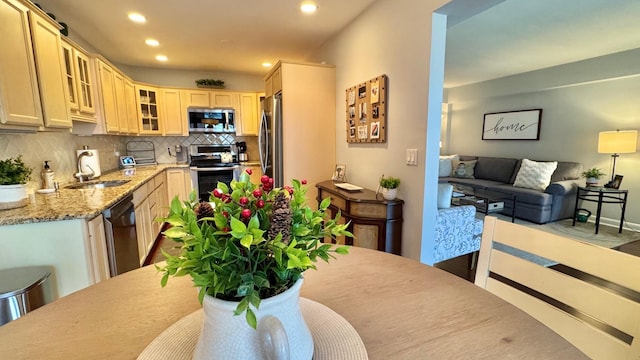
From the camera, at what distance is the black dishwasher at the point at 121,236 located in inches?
73.6

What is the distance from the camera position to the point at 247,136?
5227 mm

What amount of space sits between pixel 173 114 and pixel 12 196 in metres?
3.17

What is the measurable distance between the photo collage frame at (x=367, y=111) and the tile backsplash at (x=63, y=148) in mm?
2680

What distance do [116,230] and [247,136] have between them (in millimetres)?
3455

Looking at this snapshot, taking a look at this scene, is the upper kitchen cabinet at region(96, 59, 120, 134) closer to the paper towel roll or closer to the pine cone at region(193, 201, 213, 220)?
the paper towel roll

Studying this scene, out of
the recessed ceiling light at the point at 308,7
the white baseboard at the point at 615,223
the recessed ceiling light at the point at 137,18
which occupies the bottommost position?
the white baseboard at the point at 615,223

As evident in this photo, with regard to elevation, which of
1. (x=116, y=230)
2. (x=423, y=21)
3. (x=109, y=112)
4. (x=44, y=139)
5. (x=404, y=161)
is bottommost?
(x=116, y=230)

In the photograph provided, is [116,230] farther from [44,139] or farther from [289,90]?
[289,90]

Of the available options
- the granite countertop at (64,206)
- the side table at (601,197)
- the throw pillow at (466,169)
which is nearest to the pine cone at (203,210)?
the granite countertop at (64,206)

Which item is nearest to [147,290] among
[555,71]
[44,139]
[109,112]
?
[44,139]

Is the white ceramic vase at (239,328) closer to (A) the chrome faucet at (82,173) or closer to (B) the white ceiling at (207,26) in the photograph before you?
(B) the white ceiling at (207,26)

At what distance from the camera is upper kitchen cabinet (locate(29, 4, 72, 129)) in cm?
183

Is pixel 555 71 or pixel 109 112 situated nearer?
pixel 109 112

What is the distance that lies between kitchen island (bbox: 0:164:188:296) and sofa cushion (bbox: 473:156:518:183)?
18.8 feet
